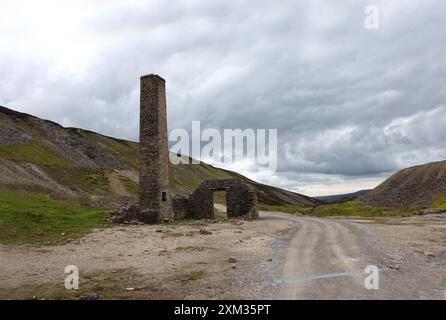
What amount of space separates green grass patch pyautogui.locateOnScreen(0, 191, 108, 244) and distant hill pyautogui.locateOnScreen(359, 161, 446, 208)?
1689 inches

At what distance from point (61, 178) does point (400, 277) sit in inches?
2138

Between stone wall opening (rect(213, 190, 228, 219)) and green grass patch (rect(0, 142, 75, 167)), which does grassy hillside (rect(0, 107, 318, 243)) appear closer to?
green grass patch (rect(0, 142, 75, 167))

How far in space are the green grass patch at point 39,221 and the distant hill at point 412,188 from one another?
4291cm

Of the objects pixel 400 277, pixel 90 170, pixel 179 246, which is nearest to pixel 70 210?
pixel 179 246

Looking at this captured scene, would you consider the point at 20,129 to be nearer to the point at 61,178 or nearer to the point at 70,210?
the point at 61,178

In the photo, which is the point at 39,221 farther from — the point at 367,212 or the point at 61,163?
the point at 61,163

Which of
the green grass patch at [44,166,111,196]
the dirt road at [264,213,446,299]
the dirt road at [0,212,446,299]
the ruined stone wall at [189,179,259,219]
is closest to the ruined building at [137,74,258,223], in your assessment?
the ruined stone wall at [189,179,259,219]

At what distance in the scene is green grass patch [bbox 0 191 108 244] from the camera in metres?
22.4

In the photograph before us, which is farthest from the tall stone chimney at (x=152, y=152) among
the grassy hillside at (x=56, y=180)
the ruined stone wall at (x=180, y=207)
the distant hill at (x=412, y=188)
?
the distant hill at (x=412, y=188)

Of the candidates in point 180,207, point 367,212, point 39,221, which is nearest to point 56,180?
point 180,207

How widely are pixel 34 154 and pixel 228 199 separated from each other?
4163cm

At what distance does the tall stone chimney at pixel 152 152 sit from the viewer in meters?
34.1

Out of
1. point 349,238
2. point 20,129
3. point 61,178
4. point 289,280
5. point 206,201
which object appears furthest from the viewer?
point 20,129
